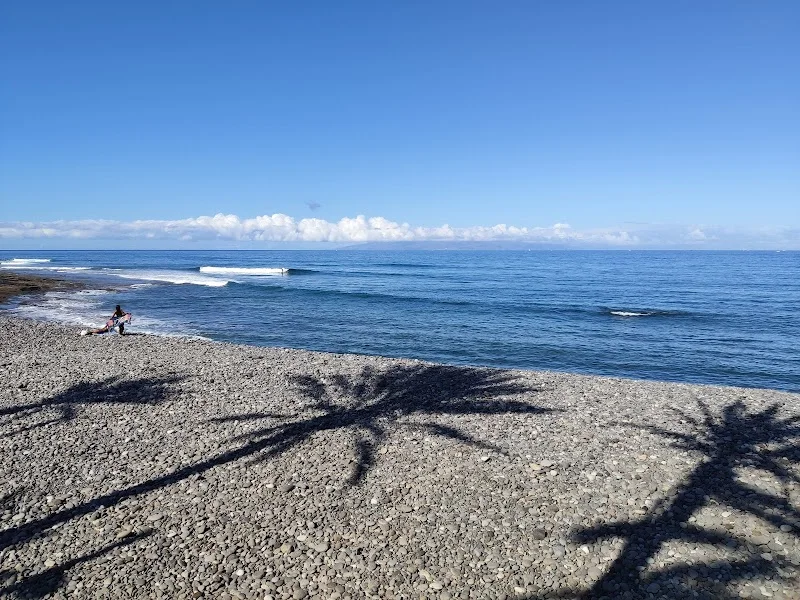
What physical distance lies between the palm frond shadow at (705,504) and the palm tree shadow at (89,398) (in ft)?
32.9

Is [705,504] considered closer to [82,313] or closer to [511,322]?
[511,322]

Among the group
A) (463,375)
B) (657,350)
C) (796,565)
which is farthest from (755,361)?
(796,565)

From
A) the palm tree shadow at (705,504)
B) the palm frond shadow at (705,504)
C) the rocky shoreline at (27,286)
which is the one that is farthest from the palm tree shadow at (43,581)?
the rocky shoreline at (27,286)

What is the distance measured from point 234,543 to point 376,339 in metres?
18.7

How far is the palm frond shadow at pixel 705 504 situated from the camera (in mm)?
5832

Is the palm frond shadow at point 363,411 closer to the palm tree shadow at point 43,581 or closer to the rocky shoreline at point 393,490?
the rocky shoreline at point 393,490

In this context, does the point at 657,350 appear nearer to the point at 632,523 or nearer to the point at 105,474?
the point at 632,523

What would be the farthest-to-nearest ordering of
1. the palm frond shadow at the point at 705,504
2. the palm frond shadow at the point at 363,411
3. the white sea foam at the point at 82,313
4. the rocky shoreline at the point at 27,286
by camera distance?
1. the rocky shoreline at the point at 27,286
2. the white sea foam at the point at 82,313
3. the palm frond shadow at the point at 363,411
4. the palm frond shadow at the point at 705,504

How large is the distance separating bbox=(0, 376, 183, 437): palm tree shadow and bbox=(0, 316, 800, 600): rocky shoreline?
7 centimetres

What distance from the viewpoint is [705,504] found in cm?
753

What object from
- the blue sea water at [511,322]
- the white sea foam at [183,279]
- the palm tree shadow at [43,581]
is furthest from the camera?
the white sea foam at [183,279]

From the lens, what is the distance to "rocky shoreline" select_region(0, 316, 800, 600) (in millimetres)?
5980

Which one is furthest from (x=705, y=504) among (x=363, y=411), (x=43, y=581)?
(x=43, y=581)

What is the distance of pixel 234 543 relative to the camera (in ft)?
21.6
